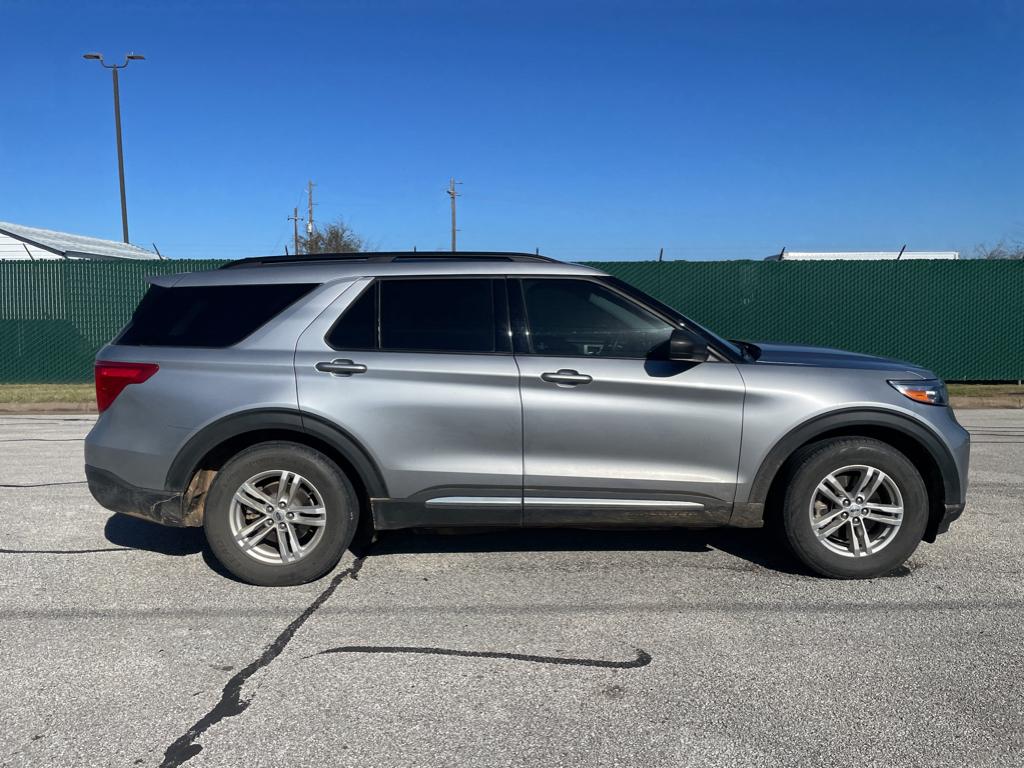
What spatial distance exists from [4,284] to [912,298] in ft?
55.5

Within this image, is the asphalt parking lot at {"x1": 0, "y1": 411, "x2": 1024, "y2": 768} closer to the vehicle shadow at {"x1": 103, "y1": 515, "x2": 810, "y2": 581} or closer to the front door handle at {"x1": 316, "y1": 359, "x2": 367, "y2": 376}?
the vehicle shadow at {"x1": 103, "y1": 515, "x2": 810, "y2": 581}

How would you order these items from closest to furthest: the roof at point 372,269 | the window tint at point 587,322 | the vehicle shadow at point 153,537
A: 1. the window tint at point 587,322
2. the roof at point 372,269
3. the vehicle shadow at point 153,537

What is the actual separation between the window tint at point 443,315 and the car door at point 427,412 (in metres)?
0.01

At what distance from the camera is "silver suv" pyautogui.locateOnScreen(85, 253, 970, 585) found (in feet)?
14.0

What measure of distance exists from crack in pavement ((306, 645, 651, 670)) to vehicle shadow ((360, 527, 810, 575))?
126 centimetres

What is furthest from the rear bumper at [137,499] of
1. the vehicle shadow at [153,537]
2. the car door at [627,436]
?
the car door at [627,436]

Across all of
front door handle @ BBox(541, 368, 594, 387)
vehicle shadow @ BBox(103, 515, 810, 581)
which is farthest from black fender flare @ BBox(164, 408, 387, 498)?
front door handle @ BBox(541, 368, 594, 387)

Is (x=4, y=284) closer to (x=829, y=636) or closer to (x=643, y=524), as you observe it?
(x=643, y=524)

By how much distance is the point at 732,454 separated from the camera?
4285mm

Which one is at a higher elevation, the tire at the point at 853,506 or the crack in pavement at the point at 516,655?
the tire at the point at 853,506

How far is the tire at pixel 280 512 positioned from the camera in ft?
14.2

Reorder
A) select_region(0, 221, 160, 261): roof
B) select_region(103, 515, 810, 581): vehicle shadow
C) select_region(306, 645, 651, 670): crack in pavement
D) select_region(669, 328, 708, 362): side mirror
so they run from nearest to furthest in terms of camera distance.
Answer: select_region(306, 645, 651, 670): crack in pavement < select_region(669, 328, 708, 362): side mirror < select_region(103, 515, 810, 581): vehicle shadow < select_region(0, 221, 160, 261): roof

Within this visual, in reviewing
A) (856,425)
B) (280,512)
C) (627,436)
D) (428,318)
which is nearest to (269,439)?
(280,512)

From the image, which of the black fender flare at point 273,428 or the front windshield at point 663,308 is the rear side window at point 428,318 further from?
the front windshield at point 663,308
